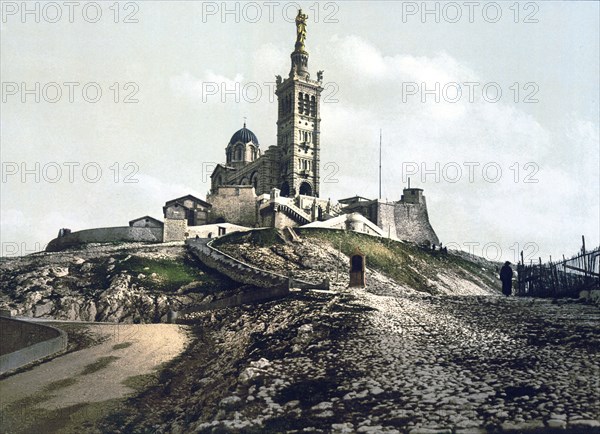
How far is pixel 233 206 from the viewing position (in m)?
76.9

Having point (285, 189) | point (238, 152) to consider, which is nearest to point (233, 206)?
point (285, 189)

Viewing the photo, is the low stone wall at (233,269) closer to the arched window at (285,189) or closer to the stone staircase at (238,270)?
the stone staircase at (238,270)

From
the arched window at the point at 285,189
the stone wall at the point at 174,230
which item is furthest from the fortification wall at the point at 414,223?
the stone wall at the point at 174,230

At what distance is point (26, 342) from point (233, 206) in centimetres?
4493

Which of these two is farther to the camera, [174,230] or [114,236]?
[114,236]

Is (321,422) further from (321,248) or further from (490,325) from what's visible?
(321,248)

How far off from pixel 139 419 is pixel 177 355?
25.7 feet

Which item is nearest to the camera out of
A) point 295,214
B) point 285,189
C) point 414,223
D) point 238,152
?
point 295,214

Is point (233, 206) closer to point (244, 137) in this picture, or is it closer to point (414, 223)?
point (414, 223)

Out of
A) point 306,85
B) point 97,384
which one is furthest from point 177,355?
point 306,85

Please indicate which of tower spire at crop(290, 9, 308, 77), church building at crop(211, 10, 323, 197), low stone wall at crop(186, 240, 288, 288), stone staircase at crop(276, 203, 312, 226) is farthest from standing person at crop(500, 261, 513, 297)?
tower spire at crop(290, 9, 308, 77)

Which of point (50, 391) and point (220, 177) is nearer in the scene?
point (50, 391)

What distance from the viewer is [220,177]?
10375cm

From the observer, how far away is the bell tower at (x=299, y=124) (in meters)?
92.8
